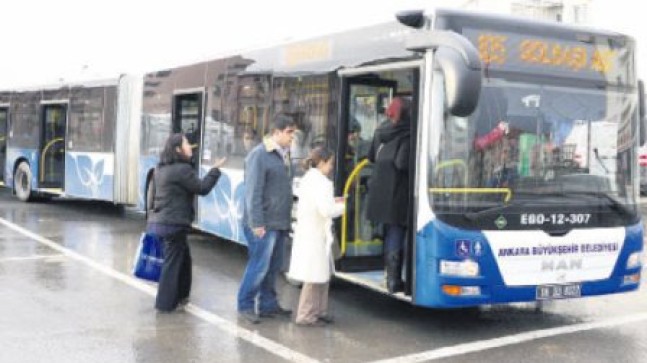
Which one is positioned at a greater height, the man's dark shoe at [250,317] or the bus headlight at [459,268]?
the bus headlight at [459,268]

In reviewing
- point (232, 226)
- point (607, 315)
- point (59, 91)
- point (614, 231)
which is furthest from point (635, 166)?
point (59, 91)

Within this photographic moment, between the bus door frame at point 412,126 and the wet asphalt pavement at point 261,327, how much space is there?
63 cm

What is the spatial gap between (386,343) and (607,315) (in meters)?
2.60

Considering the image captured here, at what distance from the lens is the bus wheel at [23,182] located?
1911cm

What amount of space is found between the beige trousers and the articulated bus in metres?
0.57

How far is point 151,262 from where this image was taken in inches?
315

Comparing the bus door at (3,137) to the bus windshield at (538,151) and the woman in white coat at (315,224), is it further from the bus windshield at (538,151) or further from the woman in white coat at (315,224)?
the bus windshield at (538,151)

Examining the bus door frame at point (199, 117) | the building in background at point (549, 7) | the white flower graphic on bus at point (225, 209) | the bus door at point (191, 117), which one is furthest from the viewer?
the building in background at point (549, 7)

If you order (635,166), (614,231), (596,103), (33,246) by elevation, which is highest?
(596,103)

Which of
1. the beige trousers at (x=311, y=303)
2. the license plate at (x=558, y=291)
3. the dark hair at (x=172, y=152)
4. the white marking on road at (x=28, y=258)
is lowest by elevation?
the white marking on road at (x=28, y=258)

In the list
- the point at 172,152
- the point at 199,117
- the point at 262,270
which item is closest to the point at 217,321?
the point at 262,270

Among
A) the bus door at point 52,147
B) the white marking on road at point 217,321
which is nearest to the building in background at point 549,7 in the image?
the bus door at point 52,147

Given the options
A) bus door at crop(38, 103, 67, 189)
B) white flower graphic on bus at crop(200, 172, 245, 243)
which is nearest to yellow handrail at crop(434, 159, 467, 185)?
white flower graphic on bus at crop(200, 172, 245, 243)

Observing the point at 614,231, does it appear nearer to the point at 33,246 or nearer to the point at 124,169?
the point at 33,246
